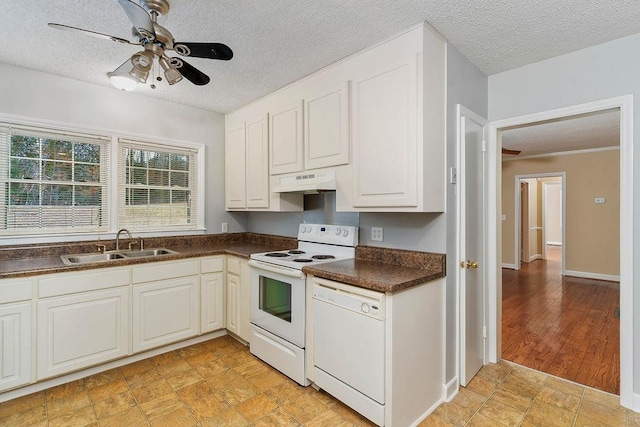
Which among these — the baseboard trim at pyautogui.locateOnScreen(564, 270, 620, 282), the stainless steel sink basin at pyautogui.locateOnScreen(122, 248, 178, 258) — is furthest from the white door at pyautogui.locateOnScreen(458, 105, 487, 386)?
the baseboard trim at pyautogui.locateOnScreen(564, 270, 620, 282)

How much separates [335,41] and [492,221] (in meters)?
1.91

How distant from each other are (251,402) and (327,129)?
6.82 ft

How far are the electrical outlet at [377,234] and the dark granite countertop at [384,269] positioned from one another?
0.09 m

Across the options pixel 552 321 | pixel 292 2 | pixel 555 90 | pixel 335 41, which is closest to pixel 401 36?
pixel 335 41

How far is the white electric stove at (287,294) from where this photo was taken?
236 cm

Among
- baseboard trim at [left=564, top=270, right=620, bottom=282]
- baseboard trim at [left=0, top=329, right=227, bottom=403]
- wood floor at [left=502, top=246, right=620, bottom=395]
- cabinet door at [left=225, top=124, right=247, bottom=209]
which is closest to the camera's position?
baseboard trim at [left=0, top=329, right=227, bottom=403]

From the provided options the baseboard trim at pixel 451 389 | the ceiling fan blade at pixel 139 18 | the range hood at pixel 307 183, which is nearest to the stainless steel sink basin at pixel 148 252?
the range hood at pixel 307 183

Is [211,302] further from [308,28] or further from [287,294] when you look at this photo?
[308,28]

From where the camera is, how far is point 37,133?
2.75 metres

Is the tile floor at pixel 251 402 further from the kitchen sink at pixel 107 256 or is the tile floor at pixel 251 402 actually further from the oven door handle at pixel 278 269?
the kitchen sink at pixel 107 256

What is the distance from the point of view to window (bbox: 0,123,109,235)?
264cm

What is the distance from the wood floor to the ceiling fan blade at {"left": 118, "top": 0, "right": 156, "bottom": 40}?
11.6 feet

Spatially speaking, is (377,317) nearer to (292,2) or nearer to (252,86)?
(292,2)

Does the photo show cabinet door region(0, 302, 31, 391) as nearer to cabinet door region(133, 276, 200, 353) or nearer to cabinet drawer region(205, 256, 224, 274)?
cabinet door region(133, 276, 200, 353)
